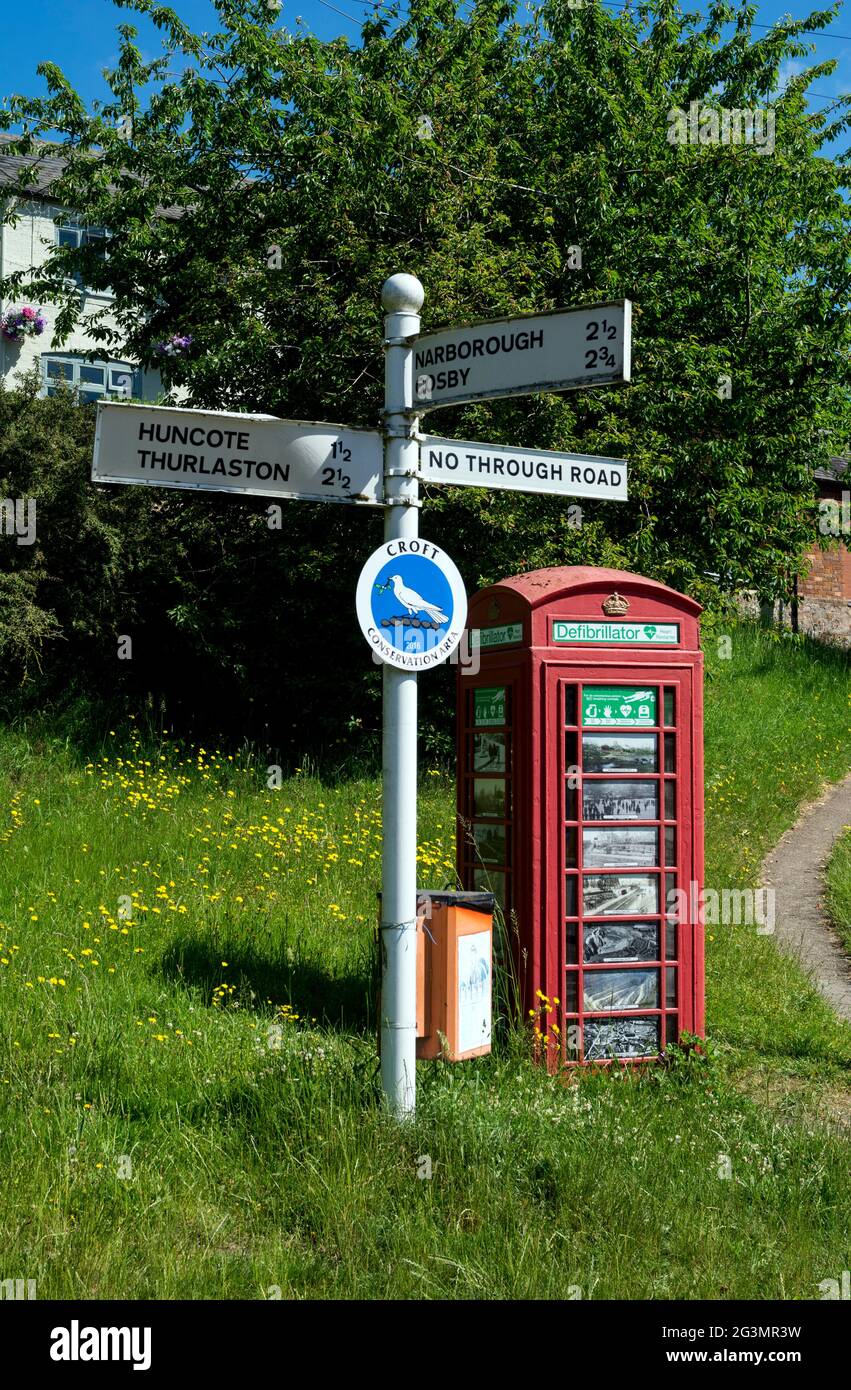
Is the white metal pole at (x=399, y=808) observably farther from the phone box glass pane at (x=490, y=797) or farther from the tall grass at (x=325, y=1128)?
the phone box glass pane at (x=490, y=797)

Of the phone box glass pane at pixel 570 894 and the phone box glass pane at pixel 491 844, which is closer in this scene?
the phone box glass pane at pixel 570 894

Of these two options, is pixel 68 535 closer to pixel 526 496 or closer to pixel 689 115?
pixel 526 496

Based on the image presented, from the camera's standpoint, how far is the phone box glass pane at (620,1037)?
248 inches

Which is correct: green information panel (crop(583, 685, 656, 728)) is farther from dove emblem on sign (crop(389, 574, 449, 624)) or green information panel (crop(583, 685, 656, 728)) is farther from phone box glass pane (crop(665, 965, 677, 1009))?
dove emblem on sign (crop(389, 574, 449, 624))

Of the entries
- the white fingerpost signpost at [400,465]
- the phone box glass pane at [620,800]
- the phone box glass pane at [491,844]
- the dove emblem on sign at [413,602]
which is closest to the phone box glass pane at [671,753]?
the phone box glass pane at [620,800]

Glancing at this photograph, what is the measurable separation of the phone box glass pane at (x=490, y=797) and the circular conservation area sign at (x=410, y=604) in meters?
1.81

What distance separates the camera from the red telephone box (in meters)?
6.26

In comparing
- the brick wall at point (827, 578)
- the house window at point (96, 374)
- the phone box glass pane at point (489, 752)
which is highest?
the house window at point (96, 374)

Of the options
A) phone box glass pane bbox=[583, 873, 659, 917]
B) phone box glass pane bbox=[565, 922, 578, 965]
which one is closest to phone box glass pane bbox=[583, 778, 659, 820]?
phone box glass pane bbox=[583, 873, 659, 917]

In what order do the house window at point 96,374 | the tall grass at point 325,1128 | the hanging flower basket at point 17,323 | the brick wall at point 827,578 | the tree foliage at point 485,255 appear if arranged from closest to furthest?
the tall grass at point 325,1128
the tree foliage at point 485,255
the hanging flower basket at point 17,323
the house window at point 96,374
the brick wall at point 827,578

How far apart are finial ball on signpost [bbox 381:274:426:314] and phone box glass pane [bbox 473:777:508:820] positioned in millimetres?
2543

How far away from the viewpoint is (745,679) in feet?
71.2

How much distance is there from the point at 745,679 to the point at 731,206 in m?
8.11

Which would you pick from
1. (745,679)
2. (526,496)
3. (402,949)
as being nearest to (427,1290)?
(402,949)
